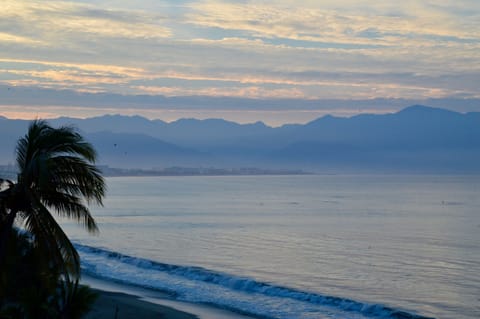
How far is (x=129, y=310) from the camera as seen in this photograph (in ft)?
87.5

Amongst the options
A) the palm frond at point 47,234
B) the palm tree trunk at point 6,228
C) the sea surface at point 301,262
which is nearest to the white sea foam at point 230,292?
the sea surface at point 301,262

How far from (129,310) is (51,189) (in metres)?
15.7

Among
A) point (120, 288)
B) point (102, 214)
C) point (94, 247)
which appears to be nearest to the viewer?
point (120, 288)

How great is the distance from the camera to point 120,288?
32.8 m

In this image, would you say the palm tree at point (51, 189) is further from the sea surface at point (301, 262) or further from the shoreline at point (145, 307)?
the sea surface at point (301, 262)

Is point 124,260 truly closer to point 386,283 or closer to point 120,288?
point 120,288

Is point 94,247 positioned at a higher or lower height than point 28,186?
lower

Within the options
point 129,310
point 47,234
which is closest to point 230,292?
point 129,310


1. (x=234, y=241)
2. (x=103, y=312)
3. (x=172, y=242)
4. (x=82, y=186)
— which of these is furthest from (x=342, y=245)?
(x=82, y=186)

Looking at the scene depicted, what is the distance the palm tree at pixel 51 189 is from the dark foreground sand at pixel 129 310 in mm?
13309

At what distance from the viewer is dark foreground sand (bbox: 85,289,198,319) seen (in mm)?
25672

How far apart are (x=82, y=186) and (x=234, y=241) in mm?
40908

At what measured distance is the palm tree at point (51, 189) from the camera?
37.6 ft

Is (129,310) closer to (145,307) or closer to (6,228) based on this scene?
(145,307)
